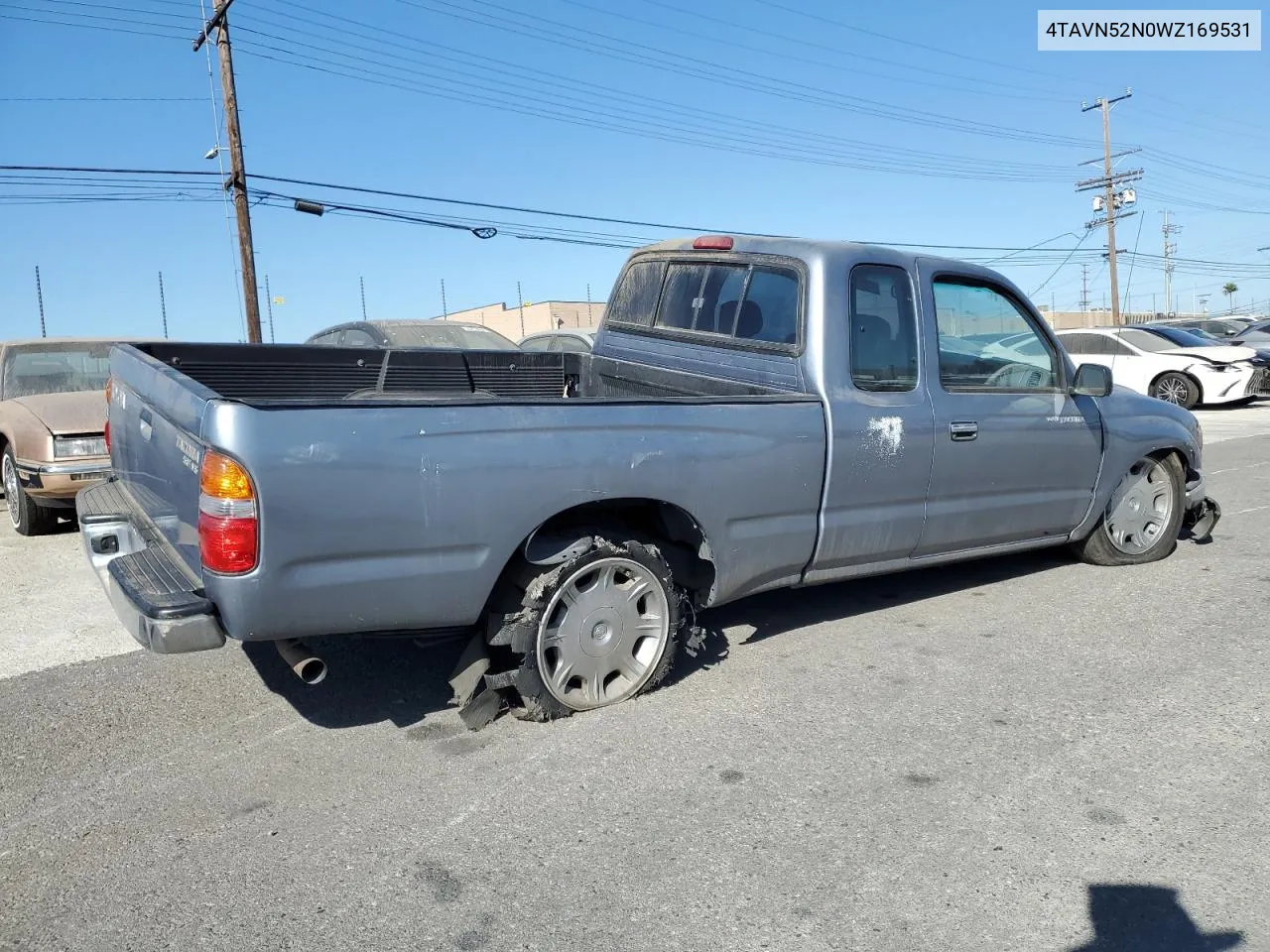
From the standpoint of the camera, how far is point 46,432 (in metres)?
6.98

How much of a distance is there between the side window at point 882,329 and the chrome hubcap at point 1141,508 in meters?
1.97

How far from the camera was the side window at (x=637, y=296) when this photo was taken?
5383mm

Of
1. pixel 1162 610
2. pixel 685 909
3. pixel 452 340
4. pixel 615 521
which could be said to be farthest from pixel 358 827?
pixel 452 340

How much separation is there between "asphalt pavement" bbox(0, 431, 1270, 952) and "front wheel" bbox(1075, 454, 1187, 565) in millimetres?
990

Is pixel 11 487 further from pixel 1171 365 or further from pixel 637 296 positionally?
pixel 1171 365

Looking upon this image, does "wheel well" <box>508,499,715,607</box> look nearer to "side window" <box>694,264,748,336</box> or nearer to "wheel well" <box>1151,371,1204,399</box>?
"side window" <box>694,264,748,336</box>

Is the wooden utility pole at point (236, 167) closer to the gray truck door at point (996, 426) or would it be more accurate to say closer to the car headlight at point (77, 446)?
the car headlight at point (77, 446)

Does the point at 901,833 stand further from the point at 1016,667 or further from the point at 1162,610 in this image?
the point at 1162,610

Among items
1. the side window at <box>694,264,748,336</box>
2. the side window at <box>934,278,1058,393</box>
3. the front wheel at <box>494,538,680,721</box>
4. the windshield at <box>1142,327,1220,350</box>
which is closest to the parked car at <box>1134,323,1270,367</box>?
the windshield at <box>1142,327,1220,350</box>

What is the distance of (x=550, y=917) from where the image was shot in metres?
2.56

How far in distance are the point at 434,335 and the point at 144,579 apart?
810cm

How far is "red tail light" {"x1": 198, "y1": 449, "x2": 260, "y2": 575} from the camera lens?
298 centimetres

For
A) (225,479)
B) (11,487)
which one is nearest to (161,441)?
(225,479)

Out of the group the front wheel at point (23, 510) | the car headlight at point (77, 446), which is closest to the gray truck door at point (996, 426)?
the car headlight at point (77, 446)
